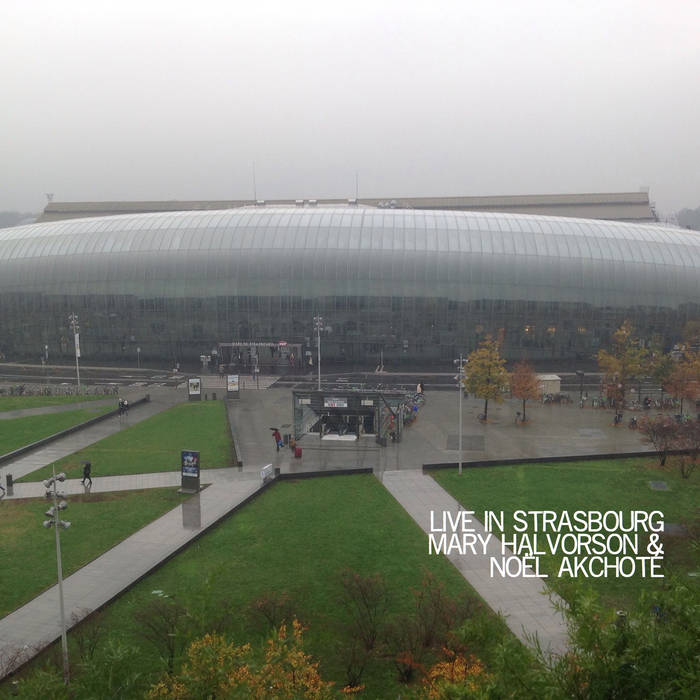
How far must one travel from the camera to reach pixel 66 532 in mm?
24156

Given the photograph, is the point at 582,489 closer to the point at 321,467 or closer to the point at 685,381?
the point at 321,467

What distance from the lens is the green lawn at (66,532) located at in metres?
20.3

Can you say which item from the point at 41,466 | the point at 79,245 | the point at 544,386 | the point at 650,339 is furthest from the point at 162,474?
the point at 650,339

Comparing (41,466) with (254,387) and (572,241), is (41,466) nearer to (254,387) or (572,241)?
(254,387)

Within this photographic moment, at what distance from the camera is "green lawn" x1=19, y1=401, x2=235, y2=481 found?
1299 inches

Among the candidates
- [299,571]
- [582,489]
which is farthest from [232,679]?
[582,489]

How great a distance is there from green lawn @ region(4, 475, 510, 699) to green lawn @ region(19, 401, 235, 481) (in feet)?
25.9

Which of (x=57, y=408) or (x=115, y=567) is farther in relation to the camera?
(x=57, y=408)

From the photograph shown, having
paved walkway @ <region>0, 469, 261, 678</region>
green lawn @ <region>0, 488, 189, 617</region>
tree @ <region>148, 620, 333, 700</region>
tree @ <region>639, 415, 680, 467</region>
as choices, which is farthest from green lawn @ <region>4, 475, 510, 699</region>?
tree @ <region>639, 415, 680, 467</region>

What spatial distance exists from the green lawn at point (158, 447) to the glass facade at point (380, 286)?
2659 centimetres

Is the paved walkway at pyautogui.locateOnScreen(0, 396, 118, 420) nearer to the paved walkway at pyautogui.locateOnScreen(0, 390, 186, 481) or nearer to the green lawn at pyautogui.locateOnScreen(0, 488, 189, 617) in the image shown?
the paved walkway at pyautogui.locateOnScreen(0, 390, 186, 481)

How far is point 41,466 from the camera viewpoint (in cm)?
3334

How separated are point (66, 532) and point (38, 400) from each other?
1236 inches

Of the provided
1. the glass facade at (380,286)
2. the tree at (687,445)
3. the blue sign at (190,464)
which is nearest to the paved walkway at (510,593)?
the blue sign at (190,464)
